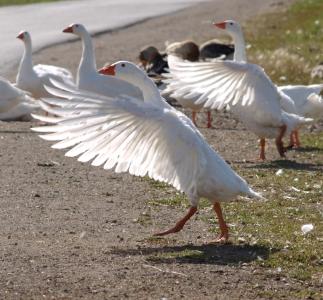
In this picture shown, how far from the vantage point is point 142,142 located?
8.66 meters

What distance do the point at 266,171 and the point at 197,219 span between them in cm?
292

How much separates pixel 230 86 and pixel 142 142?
359 centimetres

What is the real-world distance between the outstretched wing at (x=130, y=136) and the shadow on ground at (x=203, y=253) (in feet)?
1.55

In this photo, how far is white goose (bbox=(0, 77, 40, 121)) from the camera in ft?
53.0

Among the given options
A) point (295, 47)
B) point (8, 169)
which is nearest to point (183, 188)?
point (8, 169)

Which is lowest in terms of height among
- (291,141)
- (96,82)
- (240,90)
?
(291,141)

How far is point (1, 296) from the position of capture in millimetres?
7137

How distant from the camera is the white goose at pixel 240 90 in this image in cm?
1124

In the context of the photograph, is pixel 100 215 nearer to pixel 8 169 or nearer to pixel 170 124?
pixel 170 124

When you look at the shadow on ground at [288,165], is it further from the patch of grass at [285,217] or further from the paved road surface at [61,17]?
the paved road surface at [61,17]

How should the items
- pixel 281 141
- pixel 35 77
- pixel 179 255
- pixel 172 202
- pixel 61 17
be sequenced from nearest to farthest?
pixel 179 255 → pixel 172 202 → pixel 281 141 → pixel 35 77 → pixel 61 17

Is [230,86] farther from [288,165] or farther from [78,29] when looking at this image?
[78,29]

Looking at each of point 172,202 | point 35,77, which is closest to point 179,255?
point 172,202

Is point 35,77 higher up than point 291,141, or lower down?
higher up
